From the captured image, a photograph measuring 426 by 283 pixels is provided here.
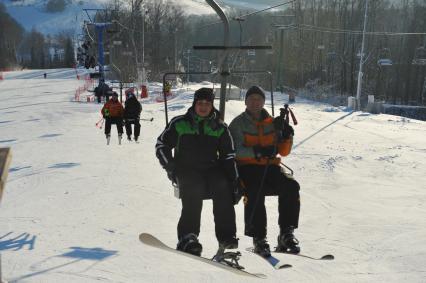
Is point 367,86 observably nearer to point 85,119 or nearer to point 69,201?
point 85,119

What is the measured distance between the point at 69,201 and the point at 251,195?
440 cm

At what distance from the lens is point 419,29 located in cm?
4988

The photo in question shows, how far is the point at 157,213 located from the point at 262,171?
3392 mm

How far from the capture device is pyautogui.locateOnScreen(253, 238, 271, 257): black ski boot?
4027 millimetres

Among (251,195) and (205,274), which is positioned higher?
(251,195)

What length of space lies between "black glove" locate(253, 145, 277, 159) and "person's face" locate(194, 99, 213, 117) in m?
0.61

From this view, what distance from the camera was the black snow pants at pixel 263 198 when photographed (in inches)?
164

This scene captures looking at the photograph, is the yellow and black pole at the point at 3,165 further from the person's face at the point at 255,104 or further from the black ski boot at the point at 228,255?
the person's face at the point at 255,104

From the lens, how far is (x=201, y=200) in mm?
4012

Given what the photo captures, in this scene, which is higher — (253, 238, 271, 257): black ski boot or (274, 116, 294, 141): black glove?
(274, 116, 294, 141): black glove

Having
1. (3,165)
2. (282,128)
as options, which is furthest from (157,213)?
(3,165)

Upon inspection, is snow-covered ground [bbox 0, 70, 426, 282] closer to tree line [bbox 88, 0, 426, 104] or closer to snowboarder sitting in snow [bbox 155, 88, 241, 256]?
snowboarder sitting in snow [bbox 155, 88, 241, 256]

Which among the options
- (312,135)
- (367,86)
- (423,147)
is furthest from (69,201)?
(367,86)

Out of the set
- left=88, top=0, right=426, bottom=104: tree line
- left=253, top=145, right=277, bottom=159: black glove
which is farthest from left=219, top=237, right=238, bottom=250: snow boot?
left=88, top=0, right=426, bottom=104: tree line
